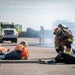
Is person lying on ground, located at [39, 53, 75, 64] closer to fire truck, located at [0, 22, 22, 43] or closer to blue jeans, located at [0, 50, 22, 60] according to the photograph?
blue jeans, located at [0, 50, 22, 60]

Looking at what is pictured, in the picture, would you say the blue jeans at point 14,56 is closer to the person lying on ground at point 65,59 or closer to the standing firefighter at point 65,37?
the person lying on ground at point 65,59

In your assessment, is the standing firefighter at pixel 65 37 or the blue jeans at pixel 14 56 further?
the standing firefighter at pixel 65 37

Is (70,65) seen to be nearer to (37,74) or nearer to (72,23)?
(37,74)

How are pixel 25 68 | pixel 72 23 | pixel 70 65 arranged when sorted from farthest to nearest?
pixel 72 23, pixel 70 65, pixel 25 68

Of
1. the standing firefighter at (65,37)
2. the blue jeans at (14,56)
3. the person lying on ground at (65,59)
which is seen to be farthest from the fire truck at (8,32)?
the person lying on ground at (65,59)

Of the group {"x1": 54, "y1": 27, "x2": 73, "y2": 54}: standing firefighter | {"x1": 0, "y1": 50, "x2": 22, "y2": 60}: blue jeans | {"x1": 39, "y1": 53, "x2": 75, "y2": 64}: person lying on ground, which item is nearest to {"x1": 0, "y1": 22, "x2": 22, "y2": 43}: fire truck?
{"x1": 54, "y1": 27, "x2": 73, "y2": 54}: standing firefighter

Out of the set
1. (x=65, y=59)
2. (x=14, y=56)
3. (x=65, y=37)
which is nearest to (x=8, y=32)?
(x=65, y=37)

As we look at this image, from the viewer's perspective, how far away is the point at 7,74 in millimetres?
10414

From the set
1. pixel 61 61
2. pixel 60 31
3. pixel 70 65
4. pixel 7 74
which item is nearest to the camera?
pixel 7 74

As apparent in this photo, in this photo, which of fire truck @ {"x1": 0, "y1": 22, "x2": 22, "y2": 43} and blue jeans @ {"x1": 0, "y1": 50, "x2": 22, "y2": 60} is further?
fire truck @ {"x1": 0, "y1": 22, "x2": 22, "y2": 43}

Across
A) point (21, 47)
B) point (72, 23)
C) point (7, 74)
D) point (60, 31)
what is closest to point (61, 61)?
point (21, 47)

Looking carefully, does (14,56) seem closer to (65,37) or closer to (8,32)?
(65,37)

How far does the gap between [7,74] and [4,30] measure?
86.4 feet

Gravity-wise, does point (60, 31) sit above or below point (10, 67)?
above
